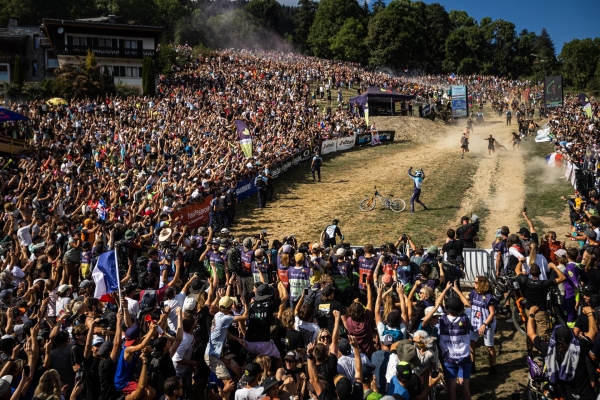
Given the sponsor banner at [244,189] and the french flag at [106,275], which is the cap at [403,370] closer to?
the french flag at [106,275]

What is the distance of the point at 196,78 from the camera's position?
4897cm

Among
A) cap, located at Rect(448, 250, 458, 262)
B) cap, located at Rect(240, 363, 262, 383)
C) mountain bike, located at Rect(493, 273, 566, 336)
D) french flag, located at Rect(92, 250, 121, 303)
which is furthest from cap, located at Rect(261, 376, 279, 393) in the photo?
cap, located at Rect(448, 250, 458, 262)

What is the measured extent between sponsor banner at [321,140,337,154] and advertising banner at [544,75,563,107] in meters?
17.5

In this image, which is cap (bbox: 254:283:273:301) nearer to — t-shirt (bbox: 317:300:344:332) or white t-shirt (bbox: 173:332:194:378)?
t-shirt (bbox: 317:300:344:332)

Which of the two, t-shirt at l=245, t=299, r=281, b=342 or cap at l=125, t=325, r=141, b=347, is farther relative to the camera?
t-shirt at l=245, t=299, r=281, b=342

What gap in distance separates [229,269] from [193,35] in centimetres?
8315

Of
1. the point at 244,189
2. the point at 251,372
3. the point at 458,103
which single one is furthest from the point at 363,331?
the point at 458,103

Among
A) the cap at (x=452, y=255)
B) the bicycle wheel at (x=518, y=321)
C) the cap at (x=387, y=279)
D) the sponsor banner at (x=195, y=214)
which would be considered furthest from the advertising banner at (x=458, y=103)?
the cap at (x=387, y=279)

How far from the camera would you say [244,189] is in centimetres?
2555

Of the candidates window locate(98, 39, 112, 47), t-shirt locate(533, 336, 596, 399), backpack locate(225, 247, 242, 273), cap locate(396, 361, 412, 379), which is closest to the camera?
cap locate(396, 361, 412, 379)

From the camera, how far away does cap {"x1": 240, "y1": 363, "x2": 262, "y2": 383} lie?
6266 mm

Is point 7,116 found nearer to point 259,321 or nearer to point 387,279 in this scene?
point 387,279

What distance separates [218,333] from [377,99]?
39.5 metres

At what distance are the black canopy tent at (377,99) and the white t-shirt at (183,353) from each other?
38357mm
